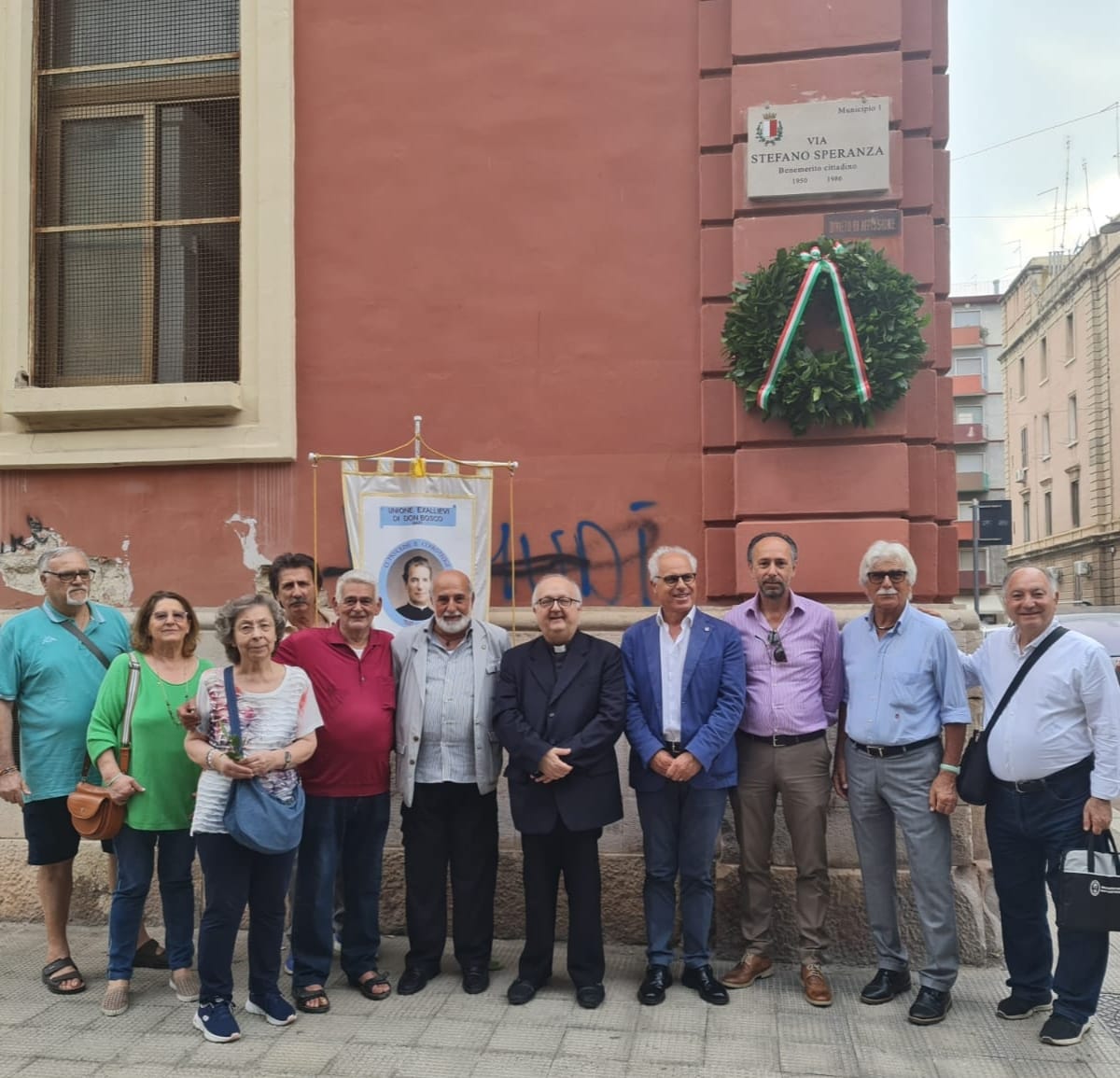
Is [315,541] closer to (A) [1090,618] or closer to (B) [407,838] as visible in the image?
(B) [407,838]

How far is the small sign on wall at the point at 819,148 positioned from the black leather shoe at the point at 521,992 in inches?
156

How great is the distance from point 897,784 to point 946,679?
472 mm

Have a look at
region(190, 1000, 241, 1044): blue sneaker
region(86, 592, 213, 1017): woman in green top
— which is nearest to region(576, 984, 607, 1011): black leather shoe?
region(190, 1000, 241, 1044): blue sneaker

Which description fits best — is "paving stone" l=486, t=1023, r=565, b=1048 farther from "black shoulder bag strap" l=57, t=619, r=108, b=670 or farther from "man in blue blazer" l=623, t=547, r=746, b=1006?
"black shoulder bag strap" l=57, t=619, r=108, b=670

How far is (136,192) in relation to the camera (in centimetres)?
660

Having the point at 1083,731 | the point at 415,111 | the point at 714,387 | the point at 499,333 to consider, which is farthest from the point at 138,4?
the point at 1083,731

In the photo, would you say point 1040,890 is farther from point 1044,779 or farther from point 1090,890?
point 1044,779

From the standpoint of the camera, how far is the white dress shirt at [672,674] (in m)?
4.64

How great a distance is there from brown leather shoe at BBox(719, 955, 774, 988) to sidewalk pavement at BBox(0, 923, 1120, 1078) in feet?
0.13

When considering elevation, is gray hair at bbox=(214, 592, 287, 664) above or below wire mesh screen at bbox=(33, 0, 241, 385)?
below


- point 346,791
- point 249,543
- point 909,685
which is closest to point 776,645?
point 909,685

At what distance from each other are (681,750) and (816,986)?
115cm

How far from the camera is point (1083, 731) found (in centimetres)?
420

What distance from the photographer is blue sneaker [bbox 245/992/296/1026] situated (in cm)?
438
